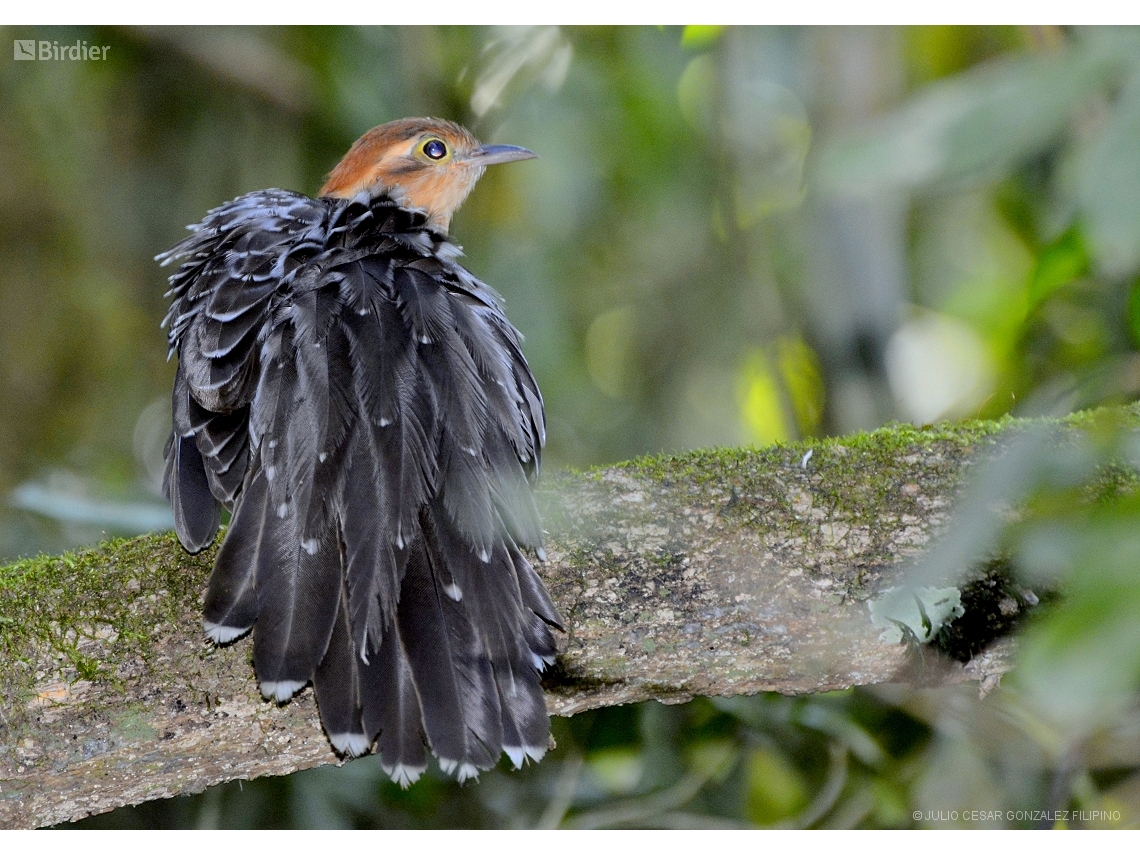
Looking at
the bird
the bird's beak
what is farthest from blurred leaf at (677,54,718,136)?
the bird

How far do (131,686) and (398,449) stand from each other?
0.94 metres

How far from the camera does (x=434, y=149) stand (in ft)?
17.0

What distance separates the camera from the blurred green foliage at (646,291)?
4.50m

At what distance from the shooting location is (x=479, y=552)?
9.61ft

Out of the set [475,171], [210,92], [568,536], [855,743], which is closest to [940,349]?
[855,743]

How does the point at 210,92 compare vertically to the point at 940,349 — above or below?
above

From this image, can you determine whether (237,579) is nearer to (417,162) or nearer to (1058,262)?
(1058,262)

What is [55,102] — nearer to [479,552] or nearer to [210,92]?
[210,92]

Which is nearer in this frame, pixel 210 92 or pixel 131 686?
pixel 131 686
